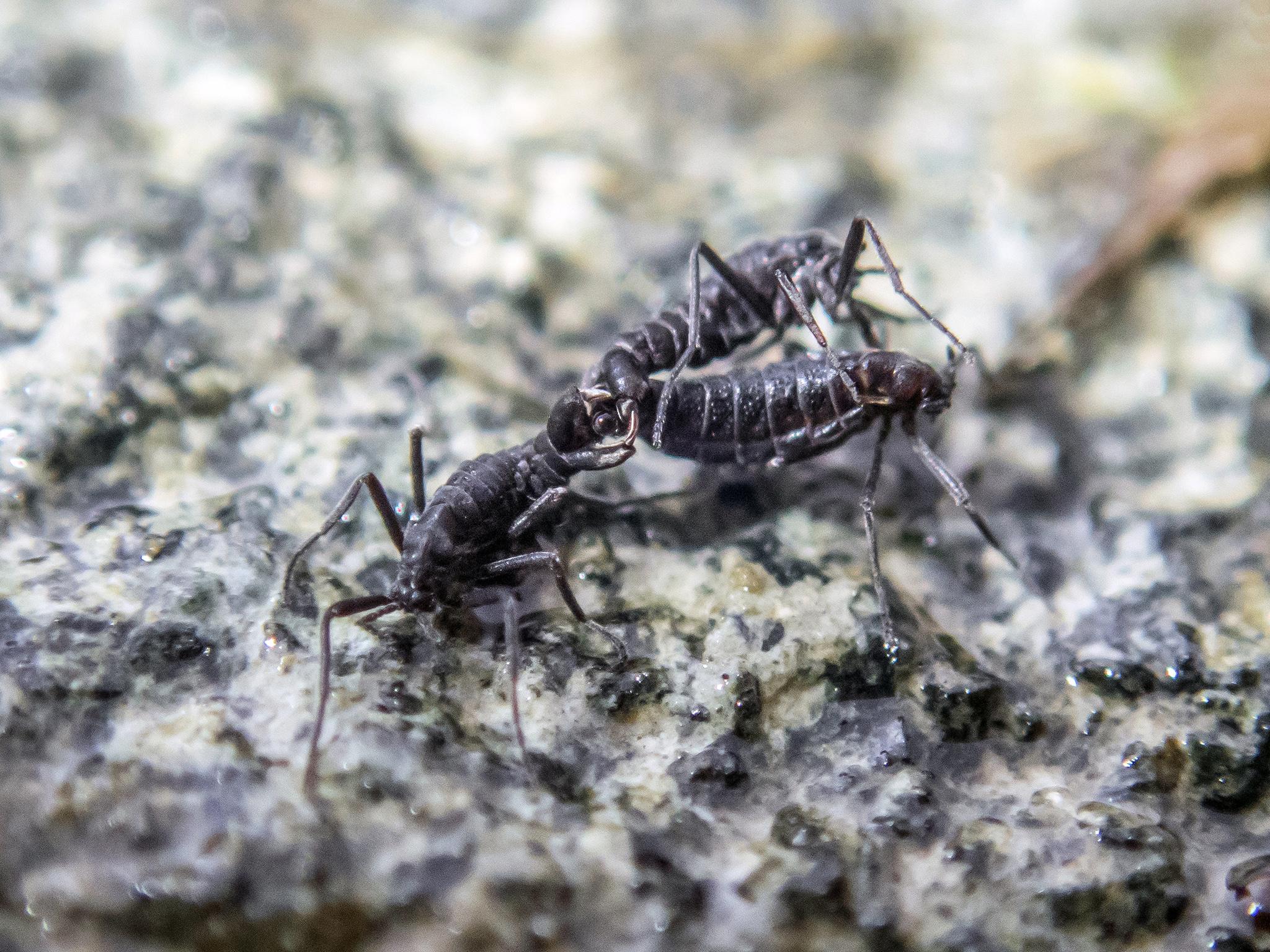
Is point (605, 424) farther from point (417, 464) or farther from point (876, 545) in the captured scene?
point (876, 545)

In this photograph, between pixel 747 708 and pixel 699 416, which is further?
pixel 699 416

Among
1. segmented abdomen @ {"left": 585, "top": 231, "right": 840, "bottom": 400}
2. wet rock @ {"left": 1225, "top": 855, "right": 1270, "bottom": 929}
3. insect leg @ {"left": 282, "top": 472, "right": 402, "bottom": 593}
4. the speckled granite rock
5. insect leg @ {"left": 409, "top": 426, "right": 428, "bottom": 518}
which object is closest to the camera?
the speckled granite rock

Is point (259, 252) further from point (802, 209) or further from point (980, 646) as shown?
point (980, 646)

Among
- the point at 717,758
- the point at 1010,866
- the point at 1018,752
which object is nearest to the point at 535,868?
the point at 717,758

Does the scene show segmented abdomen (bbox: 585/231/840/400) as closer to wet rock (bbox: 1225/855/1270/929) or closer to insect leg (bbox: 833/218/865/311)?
insect leg (bbox: 833/218/865/311)

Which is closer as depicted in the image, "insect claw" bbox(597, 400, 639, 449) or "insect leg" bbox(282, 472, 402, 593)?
"insect leg" bbox(282, 472, 402, 593)

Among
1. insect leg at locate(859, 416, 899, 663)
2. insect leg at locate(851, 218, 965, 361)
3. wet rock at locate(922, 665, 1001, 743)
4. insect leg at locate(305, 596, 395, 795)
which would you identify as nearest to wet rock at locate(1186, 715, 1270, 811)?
wet rock at locate(922, 665, 1001, 743)

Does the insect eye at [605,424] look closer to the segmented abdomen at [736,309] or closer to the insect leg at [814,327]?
the segmented abdomen at [736,309]

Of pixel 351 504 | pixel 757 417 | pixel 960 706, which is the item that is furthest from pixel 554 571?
pixel 960 706
